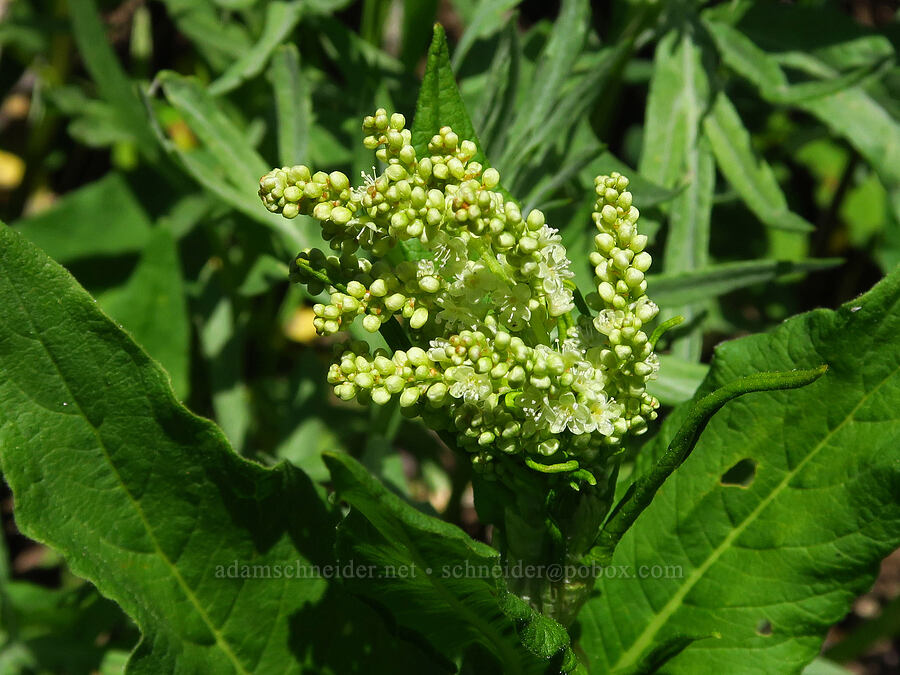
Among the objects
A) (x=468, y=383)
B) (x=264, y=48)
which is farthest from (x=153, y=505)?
(x=264, y=48)

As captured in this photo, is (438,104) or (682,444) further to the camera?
(438,104)

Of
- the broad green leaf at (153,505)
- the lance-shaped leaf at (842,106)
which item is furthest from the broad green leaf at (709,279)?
the broad green leaf at (153,505)

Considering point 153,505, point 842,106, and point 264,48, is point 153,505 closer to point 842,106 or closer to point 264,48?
point 264,48

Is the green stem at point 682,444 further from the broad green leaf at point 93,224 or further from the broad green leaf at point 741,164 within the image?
the broad green leaf at point 93,224

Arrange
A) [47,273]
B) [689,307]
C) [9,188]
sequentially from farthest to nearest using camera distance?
[9,188] < [689,307] < [47,273]

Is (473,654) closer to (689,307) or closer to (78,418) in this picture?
(78,418)

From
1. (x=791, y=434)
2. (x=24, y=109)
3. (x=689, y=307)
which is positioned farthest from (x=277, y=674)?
(x=24, y=109)
